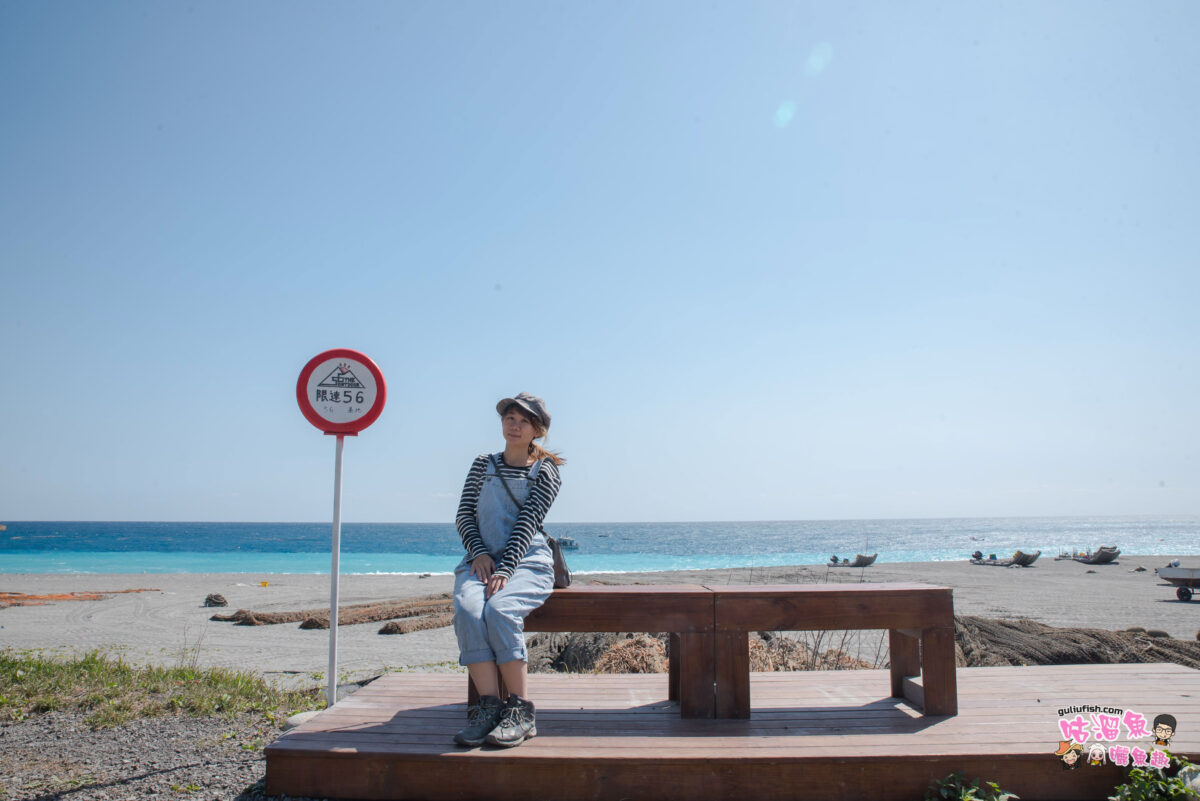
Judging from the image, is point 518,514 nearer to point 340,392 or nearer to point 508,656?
point 508,656

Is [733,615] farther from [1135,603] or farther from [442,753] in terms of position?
[1135,603]

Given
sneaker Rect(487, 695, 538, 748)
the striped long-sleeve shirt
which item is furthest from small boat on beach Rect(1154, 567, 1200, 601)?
sneaker Rect(487, 695, 538, 748)

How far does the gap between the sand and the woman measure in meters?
4.11

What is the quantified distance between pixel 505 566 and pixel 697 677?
1.14 m

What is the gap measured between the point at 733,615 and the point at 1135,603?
1625cm

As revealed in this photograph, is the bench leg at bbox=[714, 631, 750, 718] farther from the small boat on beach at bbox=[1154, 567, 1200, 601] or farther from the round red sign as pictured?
the small boat on beach at bbox=[1154, 567, 1200, 601]

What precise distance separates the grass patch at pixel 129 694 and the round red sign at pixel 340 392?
199 centimetres

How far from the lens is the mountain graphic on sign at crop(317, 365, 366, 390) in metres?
4.47

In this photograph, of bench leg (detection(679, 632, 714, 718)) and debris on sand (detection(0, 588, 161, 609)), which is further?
debris on sand (detection(0, 588, 161, 609))

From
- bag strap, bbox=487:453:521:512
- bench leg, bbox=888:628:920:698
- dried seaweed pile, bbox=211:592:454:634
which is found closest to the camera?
bag strap, bbox=487:453:521:512

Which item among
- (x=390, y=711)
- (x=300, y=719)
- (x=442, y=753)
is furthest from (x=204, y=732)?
(x=442, y=753)

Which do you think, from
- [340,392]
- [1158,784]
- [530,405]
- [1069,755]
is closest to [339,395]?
[340,392]

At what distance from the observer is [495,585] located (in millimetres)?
3328

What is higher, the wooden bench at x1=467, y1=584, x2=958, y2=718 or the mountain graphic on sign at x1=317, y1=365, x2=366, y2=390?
the mountain graphic on sign at x1=317, y1=365, x2=366, y2=390
